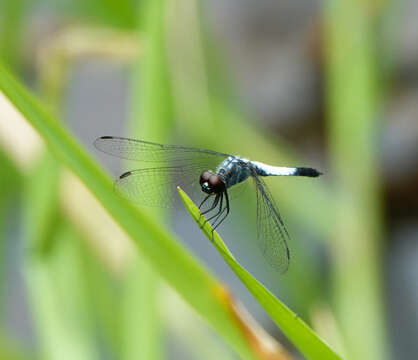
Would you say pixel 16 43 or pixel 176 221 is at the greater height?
pixel 16 43

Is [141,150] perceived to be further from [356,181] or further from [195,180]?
[356,181]

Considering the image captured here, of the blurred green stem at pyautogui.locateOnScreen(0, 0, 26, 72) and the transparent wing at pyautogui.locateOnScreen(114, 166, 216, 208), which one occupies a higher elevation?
the blurred green stem at pyautogui.locateOnScreen(0, 0, 26, 72)

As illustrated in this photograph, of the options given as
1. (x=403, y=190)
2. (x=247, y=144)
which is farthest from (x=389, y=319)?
(x=247, y=144)

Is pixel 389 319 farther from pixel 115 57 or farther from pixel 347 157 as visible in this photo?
pixel 115 57

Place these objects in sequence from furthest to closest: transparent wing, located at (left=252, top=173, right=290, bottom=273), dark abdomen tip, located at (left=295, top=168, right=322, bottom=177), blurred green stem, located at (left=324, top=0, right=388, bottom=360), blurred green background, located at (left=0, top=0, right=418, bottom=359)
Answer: dark abdomen tip, located at (left=295, top=168, right=322, bottom=177), blurred green stem, located at (left=324, top=0, right=388, bottom=360), blurred green background, located at (left=0, top=0, right=418, bottom=359), transparent wing, located at (left=252, top=173, right=290, bottom=273)

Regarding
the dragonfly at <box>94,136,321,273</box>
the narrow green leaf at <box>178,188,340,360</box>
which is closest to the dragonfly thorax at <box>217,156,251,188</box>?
the dragonfly at <box>94,136,321,273</box>

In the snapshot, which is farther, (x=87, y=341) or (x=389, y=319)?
(x=389, y=319)

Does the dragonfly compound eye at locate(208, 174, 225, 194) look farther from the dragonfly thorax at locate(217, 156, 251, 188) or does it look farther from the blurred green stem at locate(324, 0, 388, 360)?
the blurred green stem at locate(324, 0, 388, 360)
